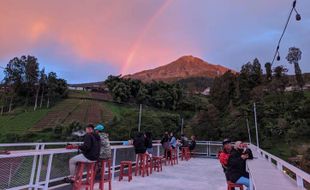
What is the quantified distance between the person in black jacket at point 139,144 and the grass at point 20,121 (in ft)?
103

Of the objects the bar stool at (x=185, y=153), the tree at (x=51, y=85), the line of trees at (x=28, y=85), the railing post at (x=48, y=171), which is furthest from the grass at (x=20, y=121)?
the railing post at (x=48, y=171)

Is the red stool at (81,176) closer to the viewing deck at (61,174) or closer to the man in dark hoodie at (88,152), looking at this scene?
the man in dark hoodie at (88,152)

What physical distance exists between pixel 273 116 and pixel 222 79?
384 inches

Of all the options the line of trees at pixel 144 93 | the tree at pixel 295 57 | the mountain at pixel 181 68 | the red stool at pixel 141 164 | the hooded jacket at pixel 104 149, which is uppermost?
the mountain at pixel 181 68

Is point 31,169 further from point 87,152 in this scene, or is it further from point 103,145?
point 103,145

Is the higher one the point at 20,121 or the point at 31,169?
the point at 20,121

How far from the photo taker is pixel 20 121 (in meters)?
40.2

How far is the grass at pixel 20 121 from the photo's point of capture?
3588 centimetres

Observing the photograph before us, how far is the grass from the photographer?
118 feet

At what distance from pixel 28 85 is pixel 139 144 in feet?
152

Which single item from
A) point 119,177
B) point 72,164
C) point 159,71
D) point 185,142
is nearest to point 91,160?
point 72,164

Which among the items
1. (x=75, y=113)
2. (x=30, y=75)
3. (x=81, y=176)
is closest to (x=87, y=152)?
(x=81, y=176)

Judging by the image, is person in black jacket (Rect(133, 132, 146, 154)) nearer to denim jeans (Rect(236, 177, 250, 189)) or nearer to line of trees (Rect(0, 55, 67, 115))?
denim jeans (Rect(236, 177, 250, 189))

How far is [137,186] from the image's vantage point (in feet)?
18.5
